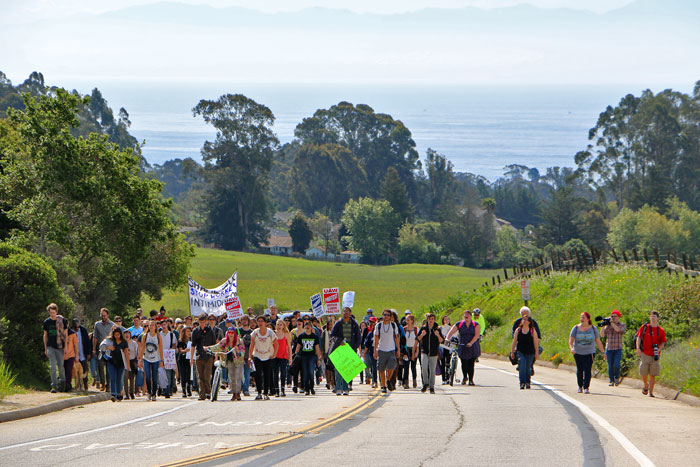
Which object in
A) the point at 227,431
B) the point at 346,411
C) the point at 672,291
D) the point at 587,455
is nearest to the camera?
the point at 587,455

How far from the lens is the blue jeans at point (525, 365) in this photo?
800 inches

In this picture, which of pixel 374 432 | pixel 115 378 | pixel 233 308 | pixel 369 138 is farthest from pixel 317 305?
pixel 369 138

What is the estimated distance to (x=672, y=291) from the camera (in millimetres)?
27062

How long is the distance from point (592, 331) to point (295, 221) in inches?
4693

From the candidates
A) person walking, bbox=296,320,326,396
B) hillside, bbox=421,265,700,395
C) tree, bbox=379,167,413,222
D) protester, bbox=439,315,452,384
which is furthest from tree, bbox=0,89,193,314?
tree, bbox=379,167,413,222

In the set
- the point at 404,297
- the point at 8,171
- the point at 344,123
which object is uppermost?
the point at 344,123

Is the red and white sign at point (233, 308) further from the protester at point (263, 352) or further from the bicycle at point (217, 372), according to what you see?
the bicycle at point (217, 372)

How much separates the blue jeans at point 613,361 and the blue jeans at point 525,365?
6.24 ft

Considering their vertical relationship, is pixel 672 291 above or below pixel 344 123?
below

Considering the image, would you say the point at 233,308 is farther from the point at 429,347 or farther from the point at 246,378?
the point at 429,347

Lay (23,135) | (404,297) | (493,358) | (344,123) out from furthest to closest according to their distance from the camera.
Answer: (344,123)
(404,297)
(493,358)
(23,135)

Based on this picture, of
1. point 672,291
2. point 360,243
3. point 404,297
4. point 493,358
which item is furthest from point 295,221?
point 672,291

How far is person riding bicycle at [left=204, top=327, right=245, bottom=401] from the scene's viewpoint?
18.8 metres

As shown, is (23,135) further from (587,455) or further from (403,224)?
(403,224)
